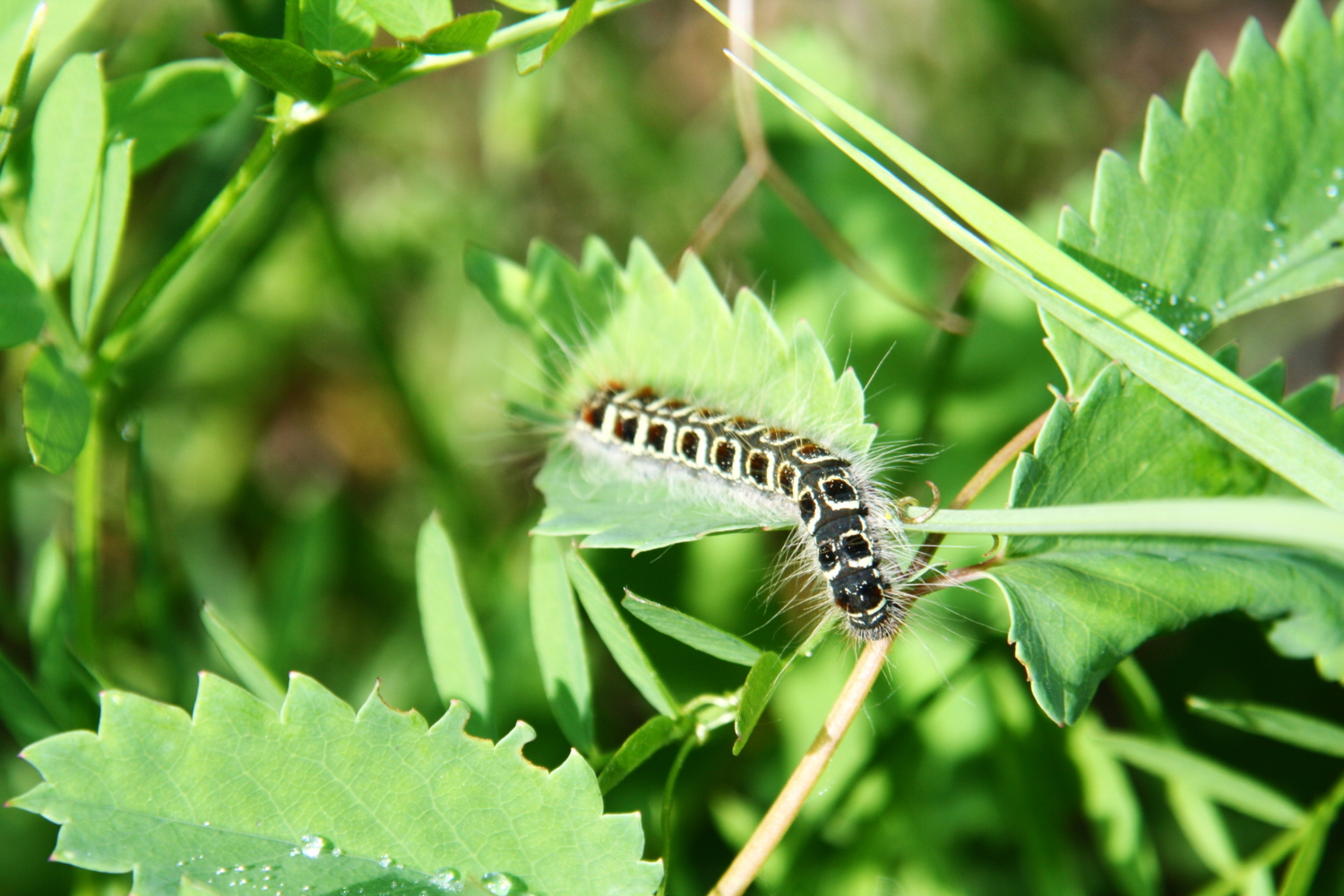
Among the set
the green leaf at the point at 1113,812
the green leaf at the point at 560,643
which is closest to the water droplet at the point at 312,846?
the green leaf at the point at 560,643

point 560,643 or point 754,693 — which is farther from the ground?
point 754,693

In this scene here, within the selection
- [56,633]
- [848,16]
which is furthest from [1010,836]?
[848,16]

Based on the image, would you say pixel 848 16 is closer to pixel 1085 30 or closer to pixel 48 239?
pixel 1085 30

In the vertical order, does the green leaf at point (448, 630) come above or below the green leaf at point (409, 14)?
below

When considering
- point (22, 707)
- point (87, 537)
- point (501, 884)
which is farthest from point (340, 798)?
point (87, 537)

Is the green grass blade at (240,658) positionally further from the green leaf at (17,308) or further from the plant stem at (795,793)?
the plant stem at (795,793)

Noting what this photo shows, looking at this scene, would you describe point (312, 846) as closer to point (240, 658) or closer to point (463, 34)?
point (240, 658)

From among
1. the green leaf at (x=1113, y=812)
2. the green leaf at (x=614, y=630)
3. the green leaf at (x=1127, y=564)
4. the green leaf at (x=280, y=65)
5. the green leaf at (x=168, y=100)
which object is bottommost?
the green leaf at (x=1113, y=812)
